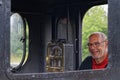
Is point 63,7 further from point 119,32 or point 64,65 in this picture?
point 119,32

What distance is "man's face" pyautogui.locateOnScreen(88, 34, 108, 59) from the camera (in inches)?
120

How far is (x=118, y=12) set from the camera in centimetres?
200

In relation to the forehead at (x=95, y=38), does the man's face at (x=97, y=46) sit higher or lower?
lower

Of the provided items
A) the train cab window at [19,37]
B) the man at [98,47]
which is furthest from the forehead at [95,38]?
the train cab window at [19,37]

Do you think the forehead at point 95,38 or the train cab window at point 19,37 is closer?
the forehead at point 95,38

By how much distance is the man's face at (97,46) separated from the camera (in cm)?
305

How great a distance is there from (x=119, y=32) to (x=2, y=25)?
0.73m

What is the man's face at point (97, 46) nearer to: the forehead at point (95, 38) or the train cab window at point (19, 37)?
the forehead at point (95, 38)

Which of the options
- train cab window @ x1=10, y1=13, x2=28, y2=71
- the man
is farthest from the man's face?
train cab window @ x1=10, y1=13, x2=28, y2=71

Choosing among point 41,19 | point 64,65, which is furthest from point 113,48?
point 41,19

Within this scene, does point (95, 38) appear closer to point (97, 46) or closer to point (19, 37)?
point (97, 46)

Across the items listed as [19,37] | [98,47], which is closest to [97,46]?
[98,47]

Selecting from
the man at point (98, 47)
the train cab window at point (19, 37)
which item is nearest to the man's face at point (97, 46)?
the man at point (98, 47)

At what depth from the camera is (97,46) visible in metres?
3.11
